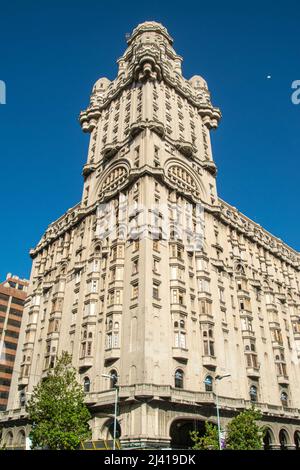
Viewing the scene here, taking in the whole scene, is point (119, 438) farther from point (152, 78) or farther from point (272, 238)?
point (152, 78)

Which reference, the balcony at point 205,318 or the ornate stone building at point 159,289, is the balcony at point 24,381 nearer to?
the ornate stone building at point 159,289

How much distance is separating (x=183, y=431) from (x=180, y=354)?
32.4 feet

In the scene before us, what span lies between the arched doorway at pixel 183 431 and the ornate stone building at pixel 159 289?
0.55 ft

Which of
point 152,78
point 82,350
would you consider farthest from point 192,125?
point 82,350

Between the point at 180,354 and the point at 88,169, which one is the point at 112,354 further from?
the point at 88,169

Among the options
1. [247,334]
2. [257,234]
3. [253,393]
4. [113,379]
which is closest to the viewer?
[113,379]

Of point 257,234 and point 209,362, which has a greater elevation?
point 257,234

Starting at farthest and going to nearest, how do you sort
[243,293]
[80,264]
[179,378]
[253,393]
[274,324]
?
[274,324] < [243,293] < [80,264] < [253,393] < [179,378]

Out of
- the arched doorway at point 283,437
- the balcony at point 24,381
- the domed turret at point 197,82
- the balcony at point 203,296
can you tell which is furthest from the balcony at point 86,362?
the domed turret at point 197,82

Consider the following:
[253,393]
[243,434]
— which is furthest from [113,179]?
[243,434]

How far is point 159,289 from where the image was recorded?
4738 cm

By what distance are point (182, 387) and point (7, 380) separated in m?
61.7

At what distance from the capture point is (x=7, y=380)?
8869 cm

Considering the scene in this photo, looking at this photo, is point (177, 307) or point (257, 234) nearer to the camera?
point (177, 307)
